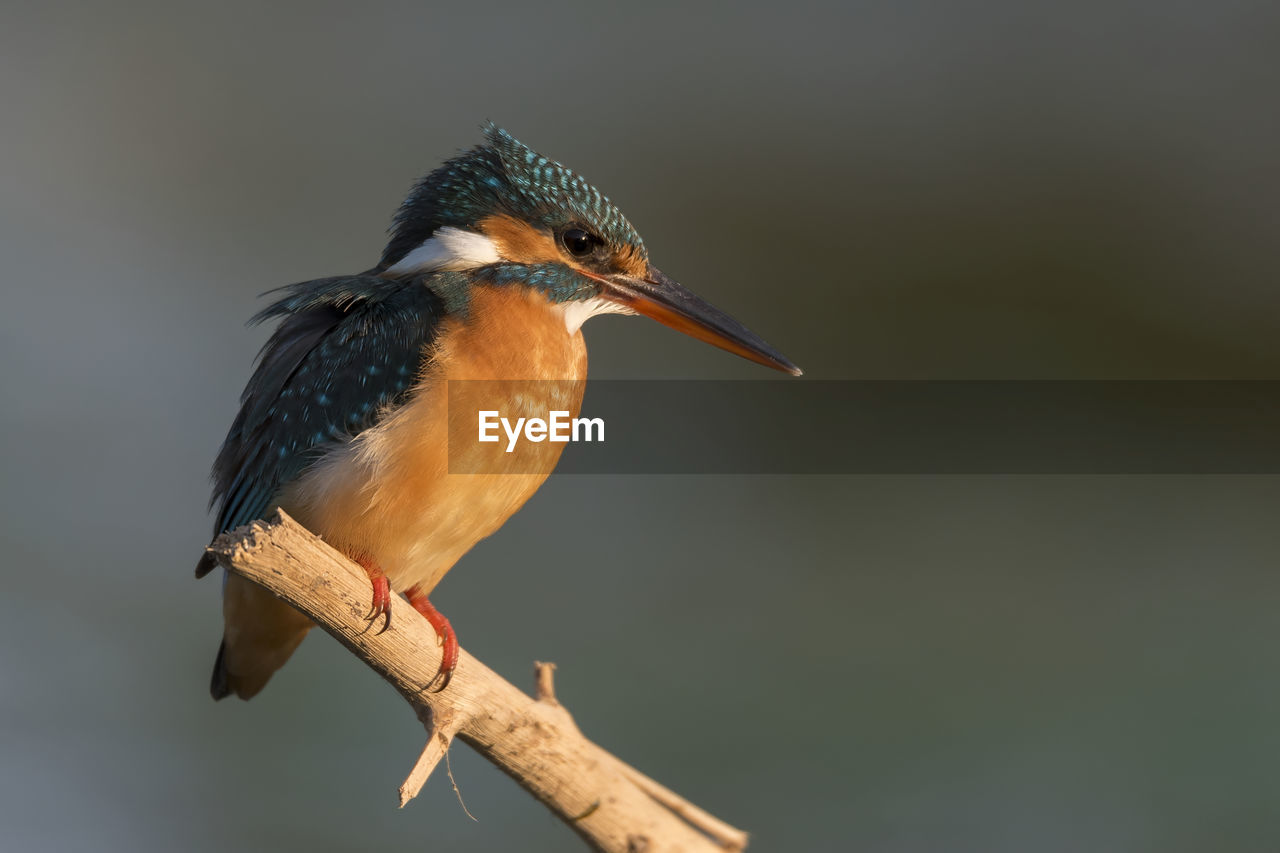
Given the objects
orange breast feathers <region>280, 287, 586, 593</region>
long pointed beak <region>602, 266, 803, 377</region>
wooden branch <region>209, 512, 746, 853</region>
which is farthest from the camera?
long pointed beak <region>602, 266, 803, 377</region>

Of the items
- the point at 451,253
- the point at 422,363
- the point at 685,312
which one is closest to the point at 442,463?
the point at 422,363

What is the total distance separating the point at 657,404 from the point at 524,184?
2.02m

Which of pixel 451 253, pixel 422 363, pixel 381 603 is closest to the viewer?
pixel 381 603

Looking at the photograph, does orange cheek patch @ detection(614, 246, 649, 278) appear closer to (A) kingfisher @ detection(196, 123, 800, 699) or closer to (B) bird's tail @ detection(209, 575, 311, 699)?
(A) kingfisher @ detection(196, 123, 800, 699)

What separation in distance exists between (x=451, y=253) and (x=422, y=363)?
0.71ft

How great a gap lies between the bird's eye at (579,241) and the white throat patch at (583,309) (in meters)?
0.06

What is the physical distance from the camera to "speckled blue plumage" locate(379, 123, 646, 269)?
4.53 ft

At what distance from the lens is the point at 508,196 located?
4.54 ft

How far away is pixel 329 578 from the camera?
1017 mm

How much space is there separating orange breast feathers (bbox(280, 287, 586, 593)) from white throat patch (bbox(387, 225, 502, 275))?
0.24 ft

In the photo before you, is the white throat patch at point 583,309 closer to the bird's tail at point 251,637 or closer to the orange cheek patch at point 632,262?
the orange cheek patch at point 632,262

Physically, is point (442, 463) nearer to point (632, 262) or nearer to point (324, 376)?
point (324, 376)

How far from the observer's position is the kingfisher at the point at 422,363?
1212 millimetres

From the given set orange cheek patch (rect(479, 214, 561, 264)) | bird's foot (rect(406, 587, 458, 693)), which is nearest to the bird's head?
orange cheek patch (rect(479, 214, 561, 264))
